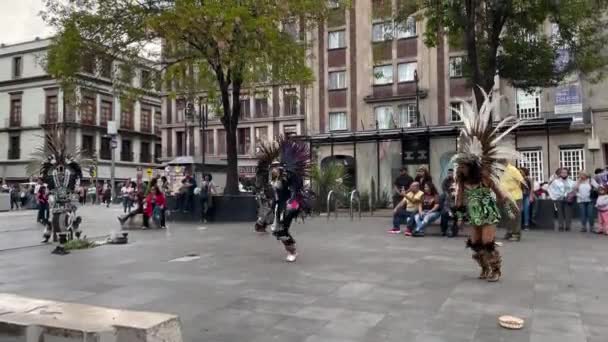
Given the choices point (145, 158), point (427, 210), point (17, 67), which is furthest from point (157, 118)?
point (427, 210)

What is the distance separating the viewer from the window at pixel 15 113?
57812 mm

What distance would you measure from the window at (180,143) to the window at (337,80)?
1943 centimetres

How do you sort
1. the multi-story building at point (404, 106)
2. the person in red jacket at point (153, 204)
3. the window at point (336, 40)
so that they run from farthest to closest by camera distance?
the window at point (336, 40)
the multi-story building at point (404, 106)
the person in red jacket at point (153, 204)

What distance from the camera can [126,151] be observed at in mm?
61375

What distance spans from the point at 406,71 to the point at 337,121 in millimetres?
6529

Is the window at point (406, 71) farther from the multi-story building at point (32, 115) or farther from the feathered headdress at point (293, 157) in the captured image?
the feathered headdress at point (293, 157)

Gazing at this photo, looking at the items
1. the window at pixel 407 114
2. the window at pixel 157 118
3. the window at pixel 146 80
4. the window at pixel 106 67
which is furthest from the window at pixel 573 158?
the window at pixel 157 118

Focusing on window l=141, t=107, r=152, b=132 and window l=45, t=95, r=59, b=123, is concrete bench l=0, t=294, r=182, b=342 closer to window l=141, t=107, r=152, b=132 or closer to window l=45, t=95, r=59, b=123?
window l=45, t=95, r=59, b=123

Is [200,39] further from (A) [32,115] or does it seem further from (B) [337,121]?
(A) [32,115]

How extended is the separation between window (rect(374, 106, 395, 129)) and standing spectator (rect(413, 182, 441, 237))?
1013 inches

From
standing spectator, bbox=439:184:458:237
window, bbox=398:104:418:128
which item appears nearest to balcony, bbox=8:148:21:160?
window, bbox=398:104:418:128

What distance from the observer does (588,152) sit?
101 feet

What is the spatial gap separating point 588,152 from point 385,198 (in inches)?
592

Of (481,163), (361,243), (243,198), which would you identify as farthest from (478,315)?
(243,198)
